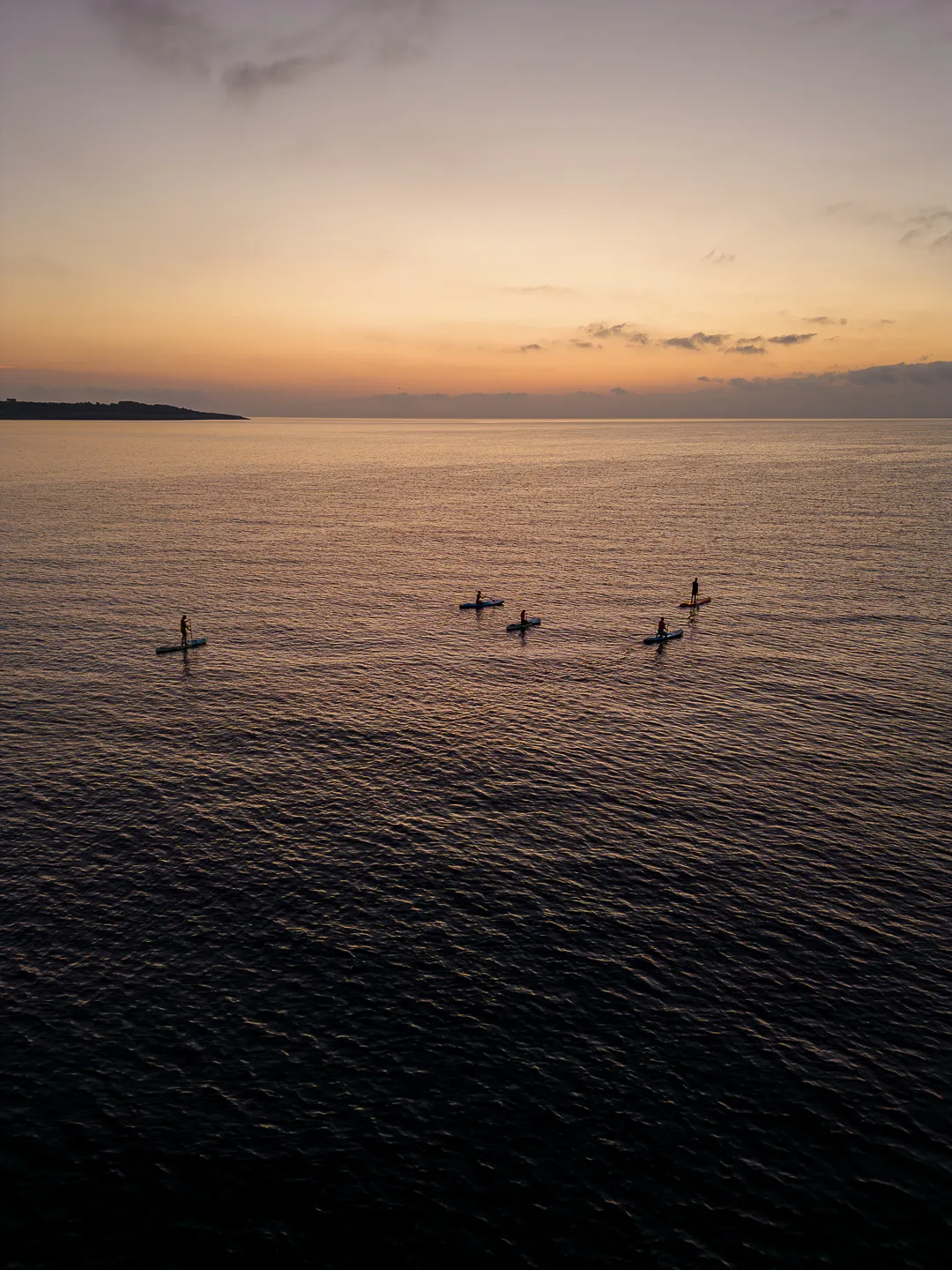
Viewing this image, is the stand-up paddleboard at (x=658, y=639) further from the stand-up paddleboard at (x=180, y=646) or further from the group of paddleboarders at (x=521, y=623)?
the stand-up paddleboard at (x=180, y=646)

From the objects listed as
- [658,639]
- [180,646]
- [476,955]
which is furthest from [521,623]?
[476,955]

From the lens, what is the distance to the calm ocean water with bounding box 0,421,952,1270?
29.7 metres

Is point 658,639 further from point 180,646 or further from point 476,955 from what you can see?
point 476,955

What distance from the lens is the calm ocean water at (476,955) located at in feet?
97.5

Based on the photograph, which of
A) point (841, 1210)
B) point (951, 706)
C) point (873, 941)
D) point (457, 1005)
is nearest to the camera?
point (841, 1210)

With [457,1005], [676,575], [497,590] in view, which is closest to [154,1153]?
[457,1005]

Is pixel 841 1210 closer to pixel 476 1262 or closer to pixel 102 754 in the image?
pixel 476 1262

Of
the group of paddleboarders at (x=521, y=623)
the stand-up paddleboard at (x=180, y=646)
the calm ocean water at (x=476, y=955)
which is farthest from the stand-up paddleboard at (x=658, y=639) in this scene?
the stand-up paddleboard at (x=180, y=646)

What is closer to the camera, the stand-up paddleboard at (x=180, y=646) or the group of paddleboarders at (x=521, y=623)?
the group of paddleboarders at (x=521, y=623)

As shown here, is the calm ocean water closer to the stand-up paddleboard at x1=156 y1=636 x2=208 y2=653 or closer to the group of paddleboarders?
the stand-up paddleboard at x1=156 y1=636 x2=208 y2=653

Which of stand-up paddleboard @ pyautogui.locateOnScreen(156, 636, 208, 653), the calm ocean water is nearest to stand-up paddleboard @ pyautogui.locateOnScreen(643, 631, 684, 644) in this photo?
the calm ocean water

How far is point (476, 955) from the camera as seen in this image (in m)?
42.3

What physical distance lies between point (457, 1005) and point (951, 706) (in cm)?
5865

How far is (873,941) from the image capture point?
43156 mm
